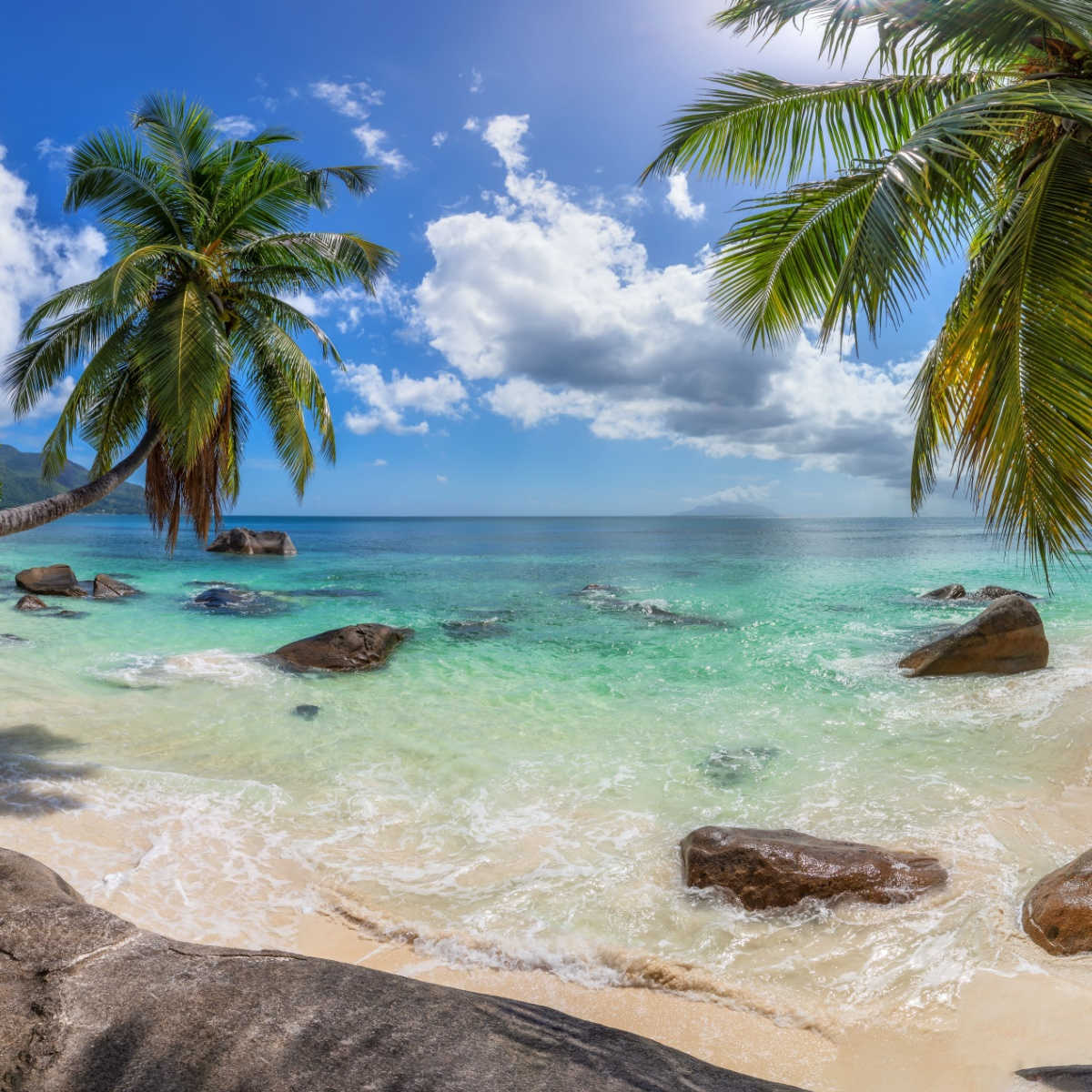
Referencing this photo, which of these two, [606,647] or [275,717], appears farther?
[606,647]

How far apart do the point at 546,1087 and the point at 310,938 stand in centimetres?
313

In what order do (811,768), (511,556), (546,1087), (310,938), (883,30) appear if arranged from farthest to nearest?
(511,556) → (811,768) → (883,30) → (310,938) → (546,1087)

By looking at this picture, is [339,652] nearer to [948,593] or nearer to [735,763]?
[735,763]

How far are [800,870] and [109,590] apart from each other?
2456cm

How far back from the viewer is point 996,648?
11.4 meters

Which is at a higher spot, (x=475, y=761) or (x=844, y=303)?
(x=844, y=303)

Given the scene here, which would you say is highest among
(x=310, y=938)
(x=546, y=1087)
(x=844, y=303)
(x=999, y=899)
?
(x=844, y=303)

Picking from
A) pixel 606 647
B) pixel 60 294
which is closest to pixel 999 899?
pixel 606 647

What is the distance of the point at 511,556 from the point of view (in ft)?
157

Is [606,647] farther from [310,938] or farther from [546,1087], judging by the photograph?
[546,1087]

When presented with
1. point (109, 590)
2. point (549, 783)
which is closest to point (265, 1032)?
point (549, 783)

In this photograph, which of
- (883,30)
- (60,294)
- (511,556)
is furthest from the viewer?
(511,556)

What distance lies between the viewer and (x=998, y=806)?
6.41 m

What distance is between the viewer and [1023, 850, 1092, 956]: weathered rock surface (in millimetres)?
4012
